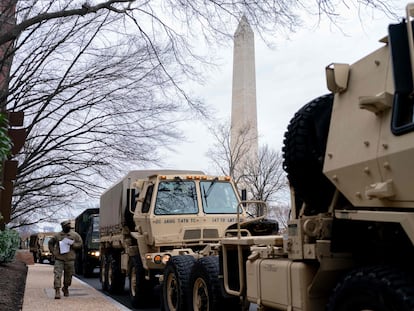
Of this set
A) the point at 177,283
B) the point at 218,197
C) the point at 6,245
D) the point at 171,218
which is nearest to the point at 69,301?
the point at 171,218

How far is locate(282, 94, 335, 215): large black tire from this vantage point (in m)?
5.21

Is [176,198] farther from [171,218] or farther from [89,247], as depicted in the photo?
[89,247]

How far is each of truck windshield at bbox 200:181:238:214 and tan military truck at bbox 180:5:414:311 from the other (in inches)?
179

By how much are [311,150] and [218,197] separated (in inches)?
234

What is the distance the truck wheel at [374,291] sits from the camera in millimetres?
3650

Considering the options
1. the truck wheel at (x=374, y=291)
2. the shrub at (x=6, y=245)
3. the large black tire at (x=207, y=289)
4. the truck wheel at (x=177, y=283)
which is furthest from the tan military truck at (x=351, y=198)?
the shrub at (x=6, y=245)

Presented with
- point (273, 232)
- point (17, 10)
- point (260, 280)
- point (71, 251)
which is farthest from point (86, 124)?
point (260, 280)

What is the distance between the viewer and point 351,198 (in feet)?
15.1

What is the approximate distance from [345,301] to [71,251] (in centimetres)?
946

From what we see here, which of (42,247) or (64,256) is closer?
(64,256)

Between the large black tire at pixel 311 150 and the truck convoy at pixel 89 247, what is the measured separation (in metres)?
16.4

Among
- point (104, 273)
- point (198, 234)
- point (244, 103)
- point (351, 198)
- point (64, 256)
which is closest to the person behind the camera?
point (351, 198)

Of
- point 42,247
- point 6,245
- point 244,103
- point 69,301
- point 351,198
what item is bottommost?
point 69,301

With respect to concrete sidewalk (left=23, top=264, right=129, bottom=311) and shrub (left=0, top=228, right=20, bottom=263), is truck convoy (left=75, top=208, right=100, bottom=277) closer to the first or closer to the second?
shrub (left=0, top=228, right=20, bottom=263)
